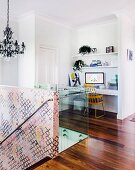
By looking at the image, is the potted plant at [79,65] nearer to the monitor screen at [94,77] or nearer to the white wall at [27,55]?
the monitor screen at [94,77]

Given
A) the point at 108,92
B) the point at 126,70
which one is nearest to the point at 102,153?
the point at 108,92

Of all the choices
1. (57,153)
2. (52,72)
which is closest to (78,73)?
(52,72)

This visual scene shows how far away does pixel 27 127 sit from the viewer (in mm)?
3217

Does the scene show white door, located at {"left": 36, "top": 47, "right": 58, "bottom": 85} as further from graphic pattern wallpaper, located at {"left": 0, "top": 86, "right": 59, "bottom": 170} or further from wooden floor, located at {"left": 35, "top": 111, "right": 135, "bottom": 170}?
wooden floor, located at {"left": 35, "top": 111, "right": 135, "bottom": 170}

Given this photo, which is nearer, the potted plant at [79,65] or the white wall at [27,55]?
the white wall at [27,55]

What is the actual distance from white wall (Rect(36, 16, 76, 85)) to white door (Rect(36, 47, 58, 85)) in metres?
0.14

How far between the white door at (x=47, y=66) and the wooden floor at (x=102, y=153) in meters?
2.11

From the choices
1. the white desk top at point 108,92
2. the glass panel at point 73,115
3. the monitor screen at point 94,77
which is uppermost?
the monitor screen at point 94,77

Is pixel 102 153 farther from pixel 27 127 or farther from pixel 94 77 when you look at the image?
pixel 94 77

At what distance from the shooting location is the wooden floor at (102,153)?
2.53 metres

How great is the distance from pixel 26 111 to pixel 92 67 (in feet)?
10.5

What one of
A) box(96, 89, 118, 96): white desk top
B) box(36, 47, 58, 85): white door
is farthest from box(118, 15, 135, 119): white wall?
box(36, 47, 58, 85): white door

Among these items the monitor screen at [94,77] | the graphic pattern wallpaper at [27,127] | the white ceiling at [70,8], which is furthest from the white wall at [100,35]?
the graphic pattern wallpaper at [27,127]

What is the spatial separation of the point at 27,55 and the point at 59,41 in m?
1.20
